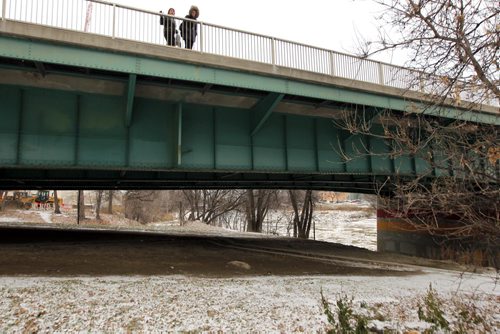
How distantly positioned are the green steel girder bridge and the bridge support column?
629 centimetres

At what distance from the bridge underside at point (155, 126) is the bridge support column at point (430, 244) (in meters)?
5.87

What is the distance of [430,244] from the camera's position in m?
20.4

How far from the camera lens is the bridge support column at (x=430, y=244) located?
18.0 meters

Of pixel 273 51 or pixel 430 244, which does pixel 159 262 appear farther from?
pixel 430 244

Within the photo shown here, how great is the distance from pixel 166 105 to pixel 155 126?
83 centimetres

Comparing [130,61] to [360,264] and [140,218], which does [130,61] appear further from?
[140,218]

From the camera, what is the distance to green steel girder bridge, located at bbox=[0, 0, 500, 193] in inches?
375

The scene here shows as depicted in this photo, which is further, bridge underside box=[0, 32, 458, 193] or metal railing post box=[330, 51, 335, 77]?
metal railing post box=[330, 51, 335, 77]

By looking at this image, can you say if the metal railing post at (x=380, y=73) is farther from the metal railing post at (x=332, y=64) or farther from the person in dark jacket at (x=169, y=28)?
the person in dark jacket at (x=169, y=28)

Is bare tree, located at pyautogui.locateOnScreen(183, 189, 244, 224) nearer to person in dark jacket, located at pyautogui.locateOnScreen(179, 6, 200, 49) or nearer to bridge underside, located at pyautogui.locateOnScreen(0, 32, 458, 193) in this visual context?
bridge underside, located at pyautogui.locateOnScreen(0, 32, 458, 193)

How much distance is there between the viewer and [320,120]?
14570 millimetres

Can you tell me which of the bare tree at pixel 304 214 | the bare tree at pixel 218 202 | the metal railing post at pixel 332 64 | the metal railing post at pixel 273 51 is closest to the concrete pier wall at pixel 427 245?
the metal railing post at pixel 332 64

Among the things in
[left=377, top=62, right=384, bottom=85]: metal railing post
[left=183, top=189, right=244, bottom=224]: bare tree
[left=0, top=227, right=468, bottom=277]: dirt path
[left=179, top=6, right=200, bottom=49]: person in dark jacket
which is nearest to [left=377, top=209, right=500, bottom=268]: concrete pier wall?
[left=0, top=227, right=468, bottom=277]: dirt path

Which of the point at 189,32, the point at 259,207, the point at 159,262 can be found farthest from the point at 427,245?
the point at 259,207
